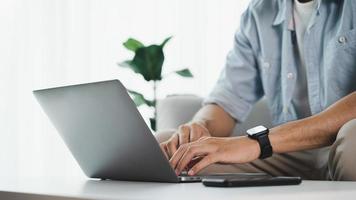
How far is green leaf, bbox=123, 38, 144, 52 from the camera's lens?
276 centimetres

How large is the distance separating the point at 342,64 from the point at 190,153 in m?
0.58

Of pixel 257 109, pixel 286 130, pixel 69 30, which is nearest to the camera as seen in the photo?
pixel 286 130

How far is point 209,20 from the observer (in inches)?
131

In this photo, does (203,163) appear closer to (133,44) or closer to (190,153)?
(190,153)

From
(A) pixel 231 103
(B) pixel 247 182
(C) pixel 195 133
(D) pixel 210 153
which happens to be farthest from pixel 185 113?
(B) pixel 247 182

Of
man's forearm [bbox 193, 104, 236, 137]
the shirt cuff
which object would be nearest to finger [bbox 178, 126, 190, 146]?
man's forearm [bbox 193, 104, 236, 137]

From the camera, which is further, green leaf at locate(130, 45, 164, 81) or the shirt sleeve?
green leaf at locate(130, 45, 164, 81)

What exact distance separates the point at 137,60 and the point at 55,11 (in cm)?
48

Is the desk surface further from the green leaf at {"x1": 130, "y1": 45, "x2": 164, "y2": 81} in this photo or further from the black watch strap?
the green leaf at {"x1": 130, "y1": 45, "x2": 164, "y2": 81}

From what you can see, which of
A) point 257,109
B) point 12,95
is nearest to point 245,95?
point 257,109

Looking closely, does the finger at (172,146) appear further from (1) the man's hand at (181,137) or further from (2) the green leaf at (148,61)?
(2) the green leaf at (148,61)

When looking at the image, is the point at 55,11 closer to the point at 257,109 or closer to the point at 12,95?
the point at 12,95

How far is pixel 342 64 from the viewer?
4.40 ft

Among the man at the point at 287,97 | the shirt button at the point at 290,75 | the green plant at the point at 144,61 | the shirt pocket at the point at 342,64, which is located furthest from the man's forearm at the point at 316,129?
the green plant at the point at 144,61
